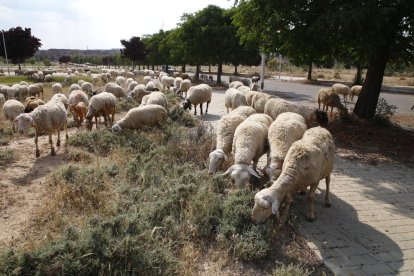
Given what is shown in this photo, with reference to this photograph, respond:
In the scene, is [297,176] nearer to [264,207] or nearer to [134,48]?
[264,207]

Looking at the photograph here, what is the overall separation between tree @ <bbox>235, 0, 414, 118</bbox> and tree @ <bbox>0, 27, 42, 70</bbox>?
52.4 metres

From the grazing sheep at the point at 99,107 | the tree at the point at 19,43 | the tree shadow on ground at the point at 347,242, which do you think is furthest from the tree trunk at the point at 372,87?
the tree at the point at 19,43

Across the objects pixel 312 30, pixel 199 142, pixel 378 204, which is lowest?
pixel 378 204

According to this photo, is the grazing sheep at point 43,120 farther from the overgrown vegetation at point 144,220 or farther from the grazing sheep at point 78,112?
the grazing sheep at point 78,112

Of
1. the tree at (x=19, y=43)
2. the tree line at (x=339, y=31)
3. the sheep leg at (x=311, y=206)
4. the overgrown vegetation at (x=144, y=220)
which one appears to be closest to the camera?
the overgrown vegetation at (x=144, y=220)

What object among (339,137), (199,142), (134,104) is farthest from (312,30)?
(134,104)

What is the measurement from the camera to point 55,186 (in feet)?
23.0

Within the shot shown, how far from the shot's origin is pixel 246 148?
6.81 metres

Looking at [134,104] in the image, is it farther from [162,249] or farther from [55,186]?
[162,249]

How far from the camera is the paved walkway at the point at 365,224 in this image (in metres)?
4.76

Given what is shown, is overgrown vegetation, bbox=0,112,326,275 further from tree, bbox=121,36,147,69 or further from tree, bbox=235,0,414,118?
tree, bbox=121,36,147,69

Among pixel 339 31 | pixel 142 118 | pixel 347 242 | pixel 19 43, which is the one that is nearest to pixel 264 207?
pixel 347 242

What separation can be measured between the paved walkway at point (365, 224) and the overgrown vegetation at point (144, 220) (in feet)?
2.24

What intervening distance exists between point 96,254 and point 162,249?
2.93ft
